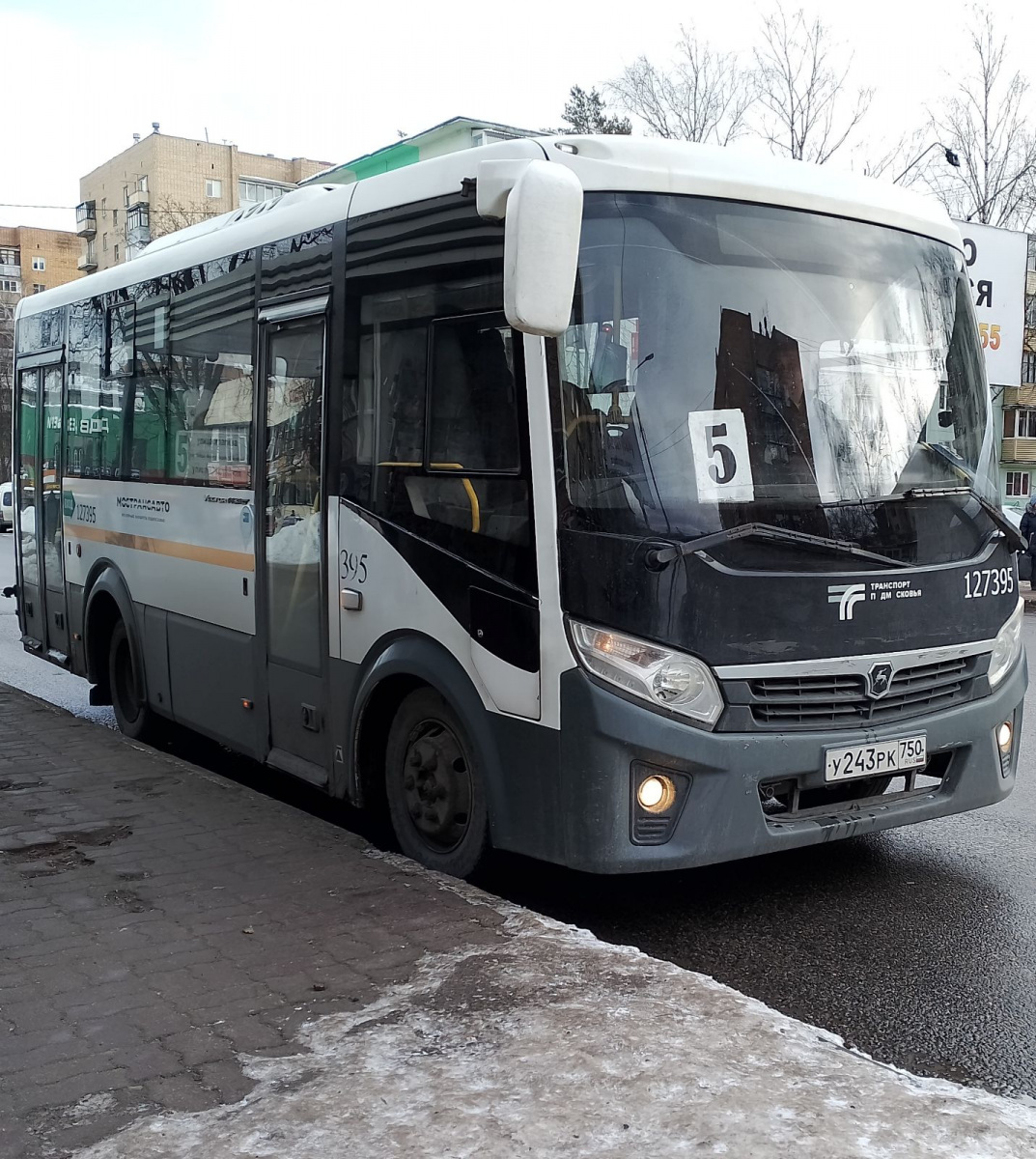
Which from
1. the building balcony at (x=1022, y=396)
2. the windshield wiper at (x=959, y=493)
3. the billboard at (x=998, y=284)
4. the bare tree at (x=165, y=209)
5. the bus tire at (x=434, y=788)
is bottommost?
the bus tire at (x=434, y=788)

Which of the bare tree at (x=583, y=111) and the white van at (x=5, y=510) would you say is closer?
the white van at (x=5, y=510)

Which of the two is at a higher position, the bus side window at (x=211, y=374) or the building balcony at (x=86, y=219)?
the building balcony at (x=86, y=219)

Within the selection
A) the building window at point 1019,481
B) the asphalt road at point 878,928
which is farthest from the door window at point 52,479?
the building window at point 1019,481

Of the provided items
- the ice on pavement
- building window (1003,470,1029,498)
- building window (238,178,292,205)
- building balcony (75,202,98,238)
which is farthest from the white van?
building balcony (75,202,98,238)

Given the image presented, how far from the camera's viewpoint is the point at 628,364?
454 centimetres

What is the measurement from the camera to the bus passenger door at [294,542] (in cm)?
586

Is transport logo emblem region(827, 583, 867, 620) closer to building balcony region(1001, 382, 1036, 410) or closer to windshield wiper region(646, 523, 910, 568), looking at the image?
windshield wiper region(646, 523, 910, 568)

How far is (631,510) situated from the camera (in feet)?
14.6

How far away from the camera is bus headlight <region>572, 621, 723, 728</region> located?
4.43m

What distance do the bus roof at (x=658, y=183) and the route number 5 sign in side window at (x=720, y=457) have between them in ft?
2.76

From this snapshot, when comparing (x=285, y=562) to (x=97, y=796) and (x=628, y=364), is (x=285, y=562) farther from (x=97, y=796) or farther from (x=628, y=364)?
(x=628, y=364)

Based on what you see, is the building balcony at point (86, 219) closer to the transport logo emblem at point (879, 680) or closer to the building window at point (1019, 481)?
the building window at point (1019, 481)

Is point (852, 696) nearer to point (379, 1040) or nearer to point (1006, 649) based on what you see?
point (1006, 649)

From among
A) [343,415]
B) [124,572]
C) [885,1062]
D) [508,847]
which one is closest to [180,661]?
[124,572]
